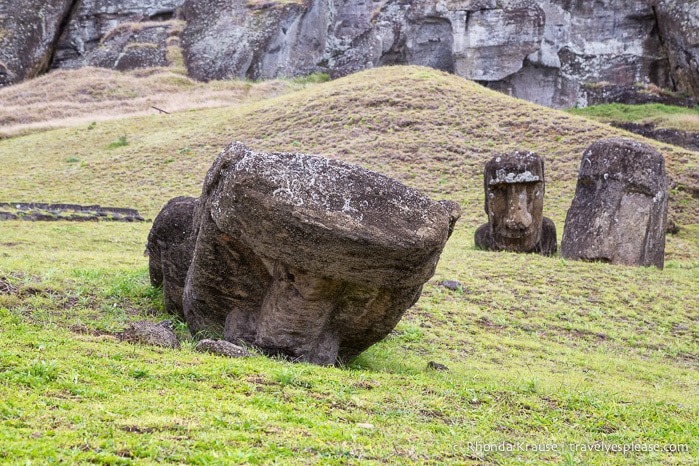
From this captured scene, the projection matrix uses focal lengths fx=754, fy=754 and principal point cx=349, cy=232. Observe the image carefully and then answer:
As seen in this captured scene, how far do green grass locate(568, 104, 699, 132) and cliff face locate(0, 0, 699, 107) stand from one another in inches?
153

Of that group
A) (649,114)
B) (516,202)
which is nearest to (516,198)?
(516,202)

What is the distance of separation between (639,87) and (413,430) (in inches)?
1720

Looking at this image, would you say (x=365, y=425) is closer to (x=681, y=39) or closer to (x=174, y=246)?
(x=174, y=246)

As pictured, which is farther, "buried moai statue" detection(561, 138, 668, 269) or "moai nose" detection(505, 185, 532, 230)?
"moai nose" detection(505, 185, 532, 230)

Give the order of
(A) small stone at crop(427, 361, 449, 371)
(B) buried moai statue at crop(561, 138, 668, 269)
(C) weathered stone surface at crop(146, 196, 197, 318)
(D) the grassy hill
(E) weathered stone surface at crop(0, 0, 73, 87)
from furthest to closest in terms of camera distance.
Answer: (E) weathered stone surface at crop(0, 0, 73, 87)
(B) buried moai statue at crop(561, 138, 668, 269)
(C) weathered stone surface at crop(146, 196, 197, 318)
(A) small stone at crop(427, 361, 449, 371)
(D) the grassy hill

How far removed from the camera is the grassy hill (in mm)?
4246

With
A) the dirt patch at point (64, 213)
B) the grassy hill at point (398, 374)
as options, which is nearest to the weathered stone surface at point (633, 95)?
the grassy hill at point (398, 374)

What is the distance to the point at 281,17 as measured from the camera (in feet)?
152

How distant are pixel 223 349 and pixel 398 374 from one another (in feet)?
5.22

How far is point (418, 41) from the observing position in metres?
45.6

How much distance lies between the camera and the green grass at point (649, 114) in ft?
116

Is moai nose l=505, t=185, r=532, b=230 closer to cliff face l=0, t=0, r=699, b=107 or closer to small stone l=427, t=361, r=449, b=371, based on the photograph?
small stone l=427, t=361, r=449, b=371

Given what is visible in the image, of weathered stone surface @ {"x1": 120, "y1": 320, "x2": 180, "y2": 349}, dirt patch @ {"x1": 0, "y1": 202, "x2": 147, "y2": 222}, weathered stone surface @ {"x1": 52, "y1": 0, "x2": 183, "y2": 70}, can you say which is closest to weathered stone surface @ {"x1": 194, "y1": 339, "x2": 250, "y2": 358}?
weathered stone surface @ {"x1": 120, "y1": 320, "x2": 180, "y2": 349}

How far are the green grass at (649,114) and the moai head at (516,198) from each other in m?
21.5
